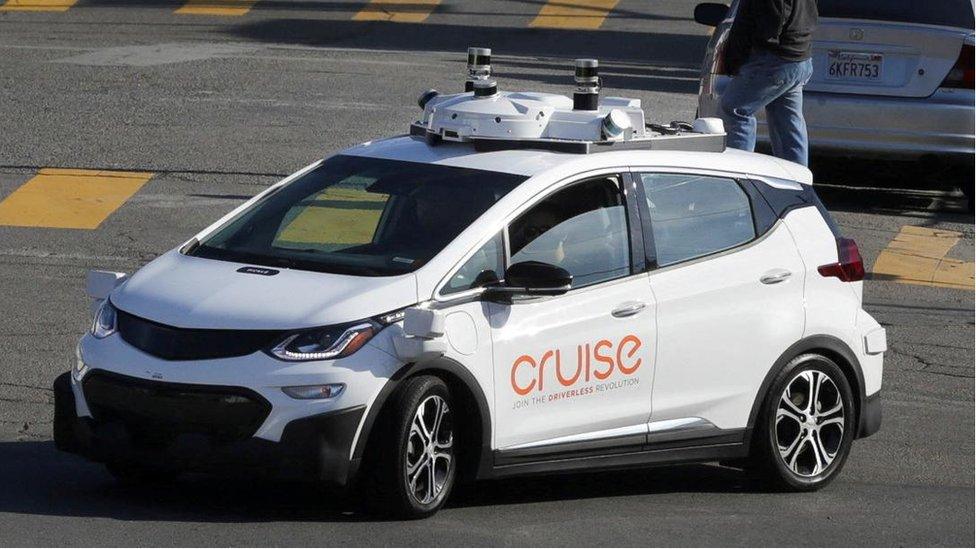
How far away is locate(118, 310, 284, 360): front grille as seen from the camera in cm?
636

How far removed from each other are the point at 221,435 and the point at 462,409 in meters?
0.89

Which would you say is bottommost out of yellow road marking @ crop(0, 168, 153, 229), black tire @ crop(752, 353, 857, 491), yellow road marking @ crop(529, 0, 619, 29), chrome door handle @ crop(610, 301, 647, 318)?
yellow road marking @ crop(529, 0, 619, 29)

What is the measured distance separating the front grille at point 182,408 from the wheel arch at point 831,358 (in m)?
2.23

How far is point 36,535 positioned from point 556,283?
200 cm

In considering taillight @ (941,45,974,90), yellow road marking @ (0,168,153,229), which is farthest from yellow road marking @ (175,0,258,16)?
taillight @ (941,45,974,90)

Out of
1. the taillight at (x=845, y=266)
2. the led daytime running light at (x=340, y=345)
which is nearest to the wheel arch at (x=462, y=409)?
the led daytime running light at (x=340, y=345)

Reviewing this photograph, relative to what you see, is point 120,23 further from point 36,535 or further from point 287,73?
point 36,535

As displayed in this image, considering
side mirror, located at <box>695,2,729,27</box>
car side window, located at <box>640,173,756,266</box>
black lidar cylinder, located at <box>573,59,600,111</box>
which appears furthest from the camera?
side mirror, located at <box>695,2,729,27</box>

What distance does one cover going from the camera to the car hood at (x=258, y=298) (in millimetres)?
6414

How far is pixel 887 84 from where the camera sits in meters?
12.9

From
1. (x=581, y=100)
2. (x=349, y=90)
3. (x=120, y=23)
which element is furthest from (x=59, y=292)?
(x=120, y=23)

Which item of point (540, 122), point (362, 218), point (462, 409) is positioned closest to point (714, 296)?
point (540, 122)

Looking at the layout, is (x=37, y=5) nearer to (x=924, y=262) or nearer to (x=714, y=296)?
(x=924, y=262)

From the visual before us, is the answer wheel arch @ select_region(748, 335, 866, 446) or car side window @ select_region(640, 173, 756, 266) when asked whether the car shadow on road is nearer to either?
wheel arch @ select_region(748, 335, 866, 446)
